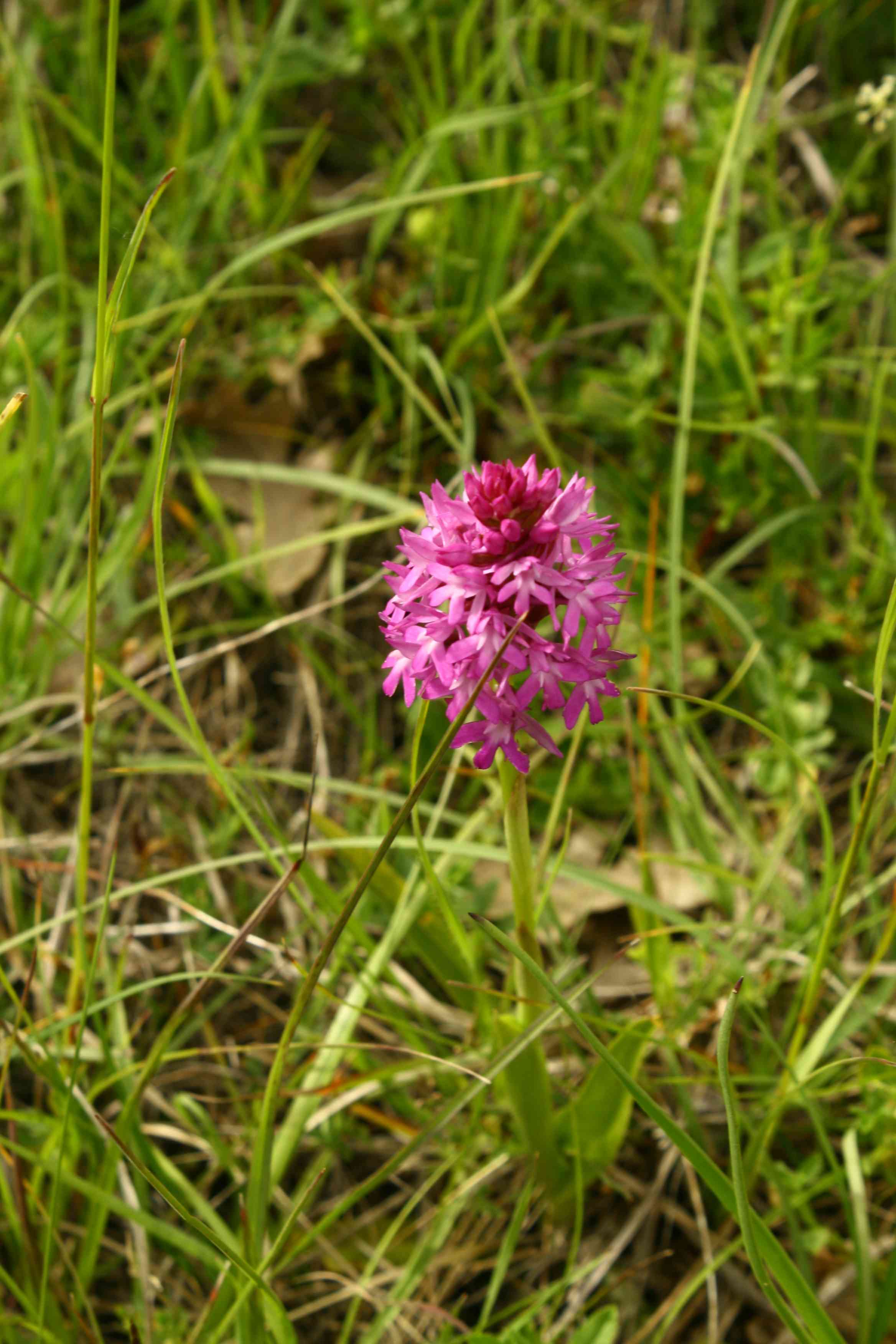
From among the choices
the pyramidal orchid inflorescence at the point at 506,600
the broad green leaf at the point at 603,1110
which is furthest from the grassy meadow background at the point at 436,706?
the pyramidal orchid inflorescence at the point at 506,600

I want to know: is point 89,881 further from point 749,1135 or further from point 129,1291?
point 749,1135

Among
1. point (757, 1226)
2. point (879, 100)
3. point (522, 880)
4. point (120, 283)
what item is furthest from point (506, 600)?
point (879, 100)

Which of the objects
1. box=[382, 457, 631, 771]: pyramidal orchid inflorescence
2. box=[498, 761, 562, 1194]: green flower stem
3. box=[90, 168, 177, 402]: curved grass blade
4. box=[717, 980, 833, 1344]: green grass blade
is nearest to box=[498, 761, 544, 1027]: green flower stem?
box=[498, 761, 562, 1194]: green flower stem

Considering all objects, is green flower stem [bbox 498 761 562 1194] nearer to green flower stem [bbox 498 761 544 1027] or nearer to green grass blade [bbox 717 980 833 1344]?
green flower stem [bbox 498 761 544 1027]

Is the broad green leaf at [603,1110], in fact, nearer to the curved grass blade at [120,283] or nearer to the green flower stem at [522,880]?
the green flower stem at [522,880]

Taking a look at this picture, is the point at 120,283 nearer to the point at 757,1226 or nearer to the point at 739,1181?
the point at 739,1181

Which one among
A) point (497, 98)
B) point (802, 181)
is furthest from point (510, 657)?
point (802, 181)
